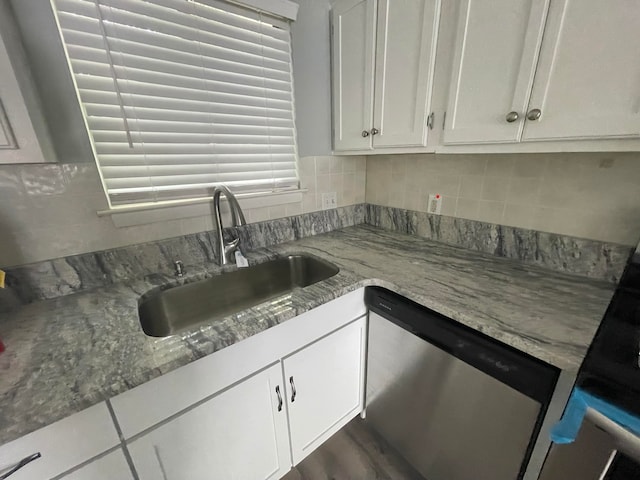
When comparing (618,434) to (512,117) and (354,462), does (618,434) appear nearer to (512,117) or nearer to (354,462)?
(512,117)

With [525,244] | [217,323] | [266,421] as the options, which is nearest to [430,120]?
[525,244]

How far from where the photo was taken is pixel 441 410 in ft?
3.09

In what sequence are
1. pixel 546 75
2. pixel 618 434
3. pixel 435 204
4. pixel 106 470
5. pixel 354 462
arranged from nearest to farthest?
pixel 618 434, pixel 106 470, pixel 546 75, pixel 354 462, pixel 435 204

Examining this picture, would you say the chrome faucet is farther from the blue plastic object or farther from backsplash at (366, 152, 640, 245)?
the blue plastic object

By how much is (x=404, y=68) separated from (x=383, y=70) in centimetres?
11

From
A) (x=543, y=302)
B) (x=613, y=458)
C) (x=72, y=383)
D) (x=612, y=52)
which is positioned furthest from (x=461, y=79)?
(x=72, y=383)

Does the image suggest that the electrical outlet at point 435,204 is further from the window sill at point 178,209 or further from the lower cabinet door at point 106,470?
the lower cabinet door at point 106,470

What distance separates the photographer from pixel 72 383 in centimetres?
57

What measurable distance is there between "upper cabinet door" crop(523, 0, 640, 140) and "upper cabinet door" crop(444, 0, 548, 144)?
38mm

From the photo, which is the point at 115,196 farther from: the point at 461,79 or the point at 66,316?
the point at 461,79

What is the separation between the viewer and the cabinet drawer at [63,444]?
1.71ft

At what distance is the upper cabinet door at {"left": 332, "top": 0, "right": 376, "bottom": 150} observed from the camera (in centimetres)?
118

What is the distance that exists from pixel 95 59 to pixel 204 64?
0.37 m

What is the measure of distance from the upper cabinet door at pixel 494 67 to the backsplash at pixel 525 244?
1.64 ft
